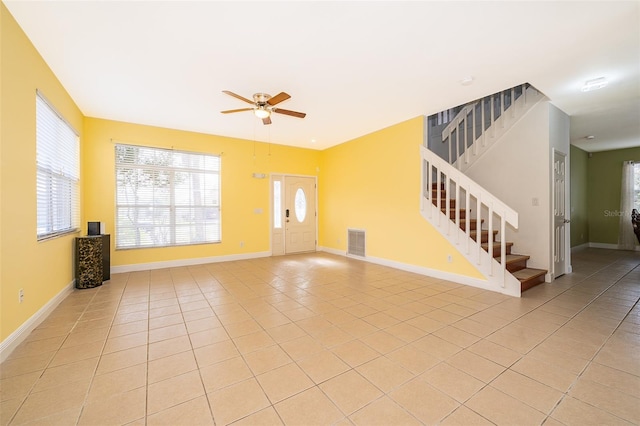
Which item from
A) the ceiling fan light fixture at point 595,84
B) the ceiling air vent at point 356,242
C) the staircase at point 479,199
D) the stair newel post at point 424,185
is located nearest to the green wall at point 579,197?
the staircase at point 479,199

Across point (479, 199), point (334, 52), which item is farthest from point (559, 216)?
point (334, 52)

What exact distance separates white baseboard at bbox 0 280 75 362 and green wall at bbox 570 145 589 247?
10.7 metres

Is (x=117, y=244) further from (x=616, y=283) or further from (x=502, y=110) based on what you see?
(x=616, y=283)

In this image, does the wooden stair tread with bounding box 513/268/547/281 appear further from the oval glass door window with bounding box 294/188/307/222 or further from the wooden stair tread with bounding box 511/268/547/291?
the oval glass door window with bounding box 294/188/307/222

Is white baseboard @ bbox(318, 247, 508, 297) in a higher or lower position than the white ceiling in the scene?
lower

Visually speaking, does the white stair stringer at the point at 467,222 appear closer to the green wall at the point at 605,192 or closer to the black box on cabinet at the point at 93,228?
the green wall at the point at 605,192

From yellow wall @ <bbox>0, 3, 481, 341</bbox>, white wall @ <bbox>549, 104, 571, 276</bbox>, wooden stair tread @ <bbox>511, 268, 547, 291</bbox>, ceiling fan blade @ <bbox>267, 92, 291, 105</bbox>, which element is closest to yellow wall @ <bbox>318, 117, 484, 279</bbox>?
yellow wall @ <bbox>0, 3, 481, 341</bbox>

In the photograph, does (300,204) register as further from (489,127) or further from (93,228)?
(489,127)

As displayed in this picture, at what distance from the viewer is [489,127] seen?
515 centimetres

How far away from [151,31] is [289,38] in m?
1.34

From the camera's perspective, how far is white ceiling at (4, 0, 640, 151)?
2336 mm

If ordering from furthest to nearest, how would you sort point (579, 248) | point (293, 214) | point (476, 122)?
point (579, 248) < point (293, 214) < point (476, 122)

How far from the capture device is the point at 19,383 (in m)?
1.92

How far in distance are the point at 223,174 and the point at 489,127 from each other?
5.71 metres
